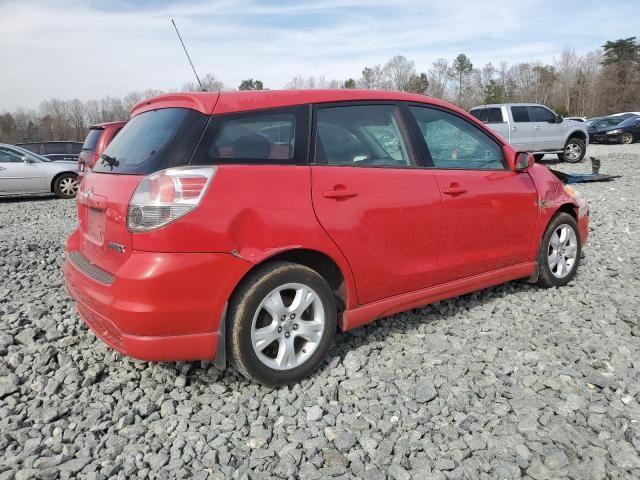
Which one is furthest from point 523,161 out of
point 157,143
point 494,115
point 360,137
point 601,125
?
point 601,125

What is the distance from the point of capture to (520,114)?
15.9 meters

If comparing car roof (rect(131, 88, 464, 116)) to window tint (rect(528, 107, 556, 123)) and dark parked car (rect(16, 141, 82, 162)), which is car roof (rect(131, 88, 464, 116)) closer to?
window tint (rect(528, 107, 556, 123))

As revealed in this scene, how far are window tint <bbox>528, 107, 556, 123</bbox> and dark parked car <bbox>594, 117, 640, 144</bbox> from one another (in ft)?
41.1

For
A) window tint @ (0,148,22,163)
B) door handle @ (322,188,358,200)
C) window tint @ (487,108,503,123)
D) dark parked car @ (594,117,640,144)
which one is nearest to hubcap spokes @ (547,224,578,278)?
door handle @ (322,188,358,200)

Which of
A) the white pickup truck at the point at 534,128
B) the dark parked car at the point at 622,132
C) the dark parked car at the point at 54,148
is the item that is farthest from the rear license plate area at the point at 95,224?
the dark parked car at the point at 622,132

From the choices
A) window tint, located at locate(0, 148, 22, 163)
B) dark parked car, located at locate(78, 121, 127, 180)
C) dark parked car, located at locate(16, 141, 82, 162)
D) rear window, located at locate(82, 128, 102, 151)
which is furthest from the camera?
dark parked car, located at locate(16, 141, 82, 162)

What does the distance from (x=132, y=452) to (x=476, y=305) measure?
9.27ft

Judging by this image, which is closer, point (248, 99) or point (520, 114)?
point (248, 99)

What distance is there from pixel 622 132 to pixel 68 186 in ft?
82.4

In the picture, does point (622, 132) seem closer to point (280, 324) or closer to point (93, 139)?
point (93, 139)

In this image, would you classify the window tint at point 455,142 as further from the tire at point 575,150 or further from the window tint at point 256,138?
the tire at point 575,150

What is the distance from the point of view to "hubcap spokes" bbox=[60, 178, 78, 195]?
44.9 feet

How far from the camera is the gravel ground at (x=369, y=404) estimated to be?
7.82 feet

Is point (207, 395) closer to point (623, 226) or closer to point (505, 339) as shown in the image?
point (505, 339)
